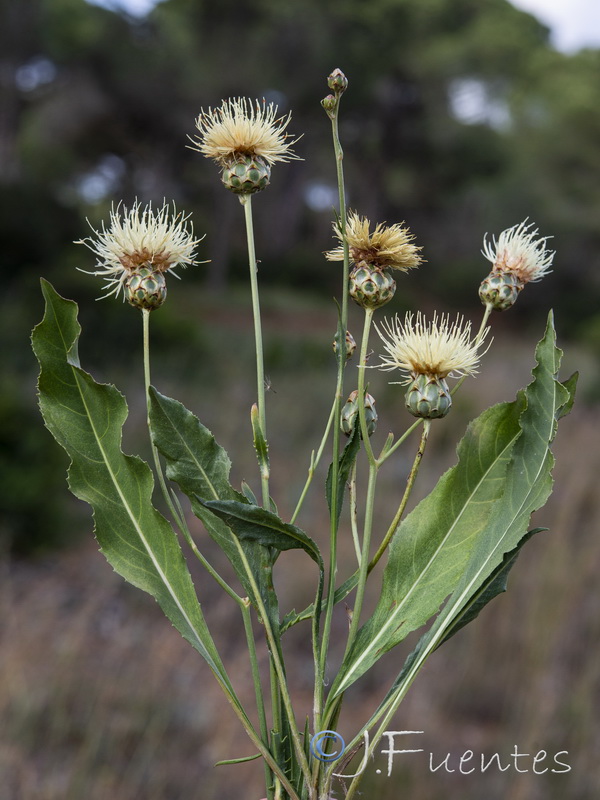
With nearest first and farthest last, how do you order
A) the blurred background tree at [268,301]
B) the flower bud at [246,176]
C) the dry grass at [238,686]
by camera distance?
the flower bud at [246,176] → the dry grass at [238,686] → the blurred background tree at [268,301]

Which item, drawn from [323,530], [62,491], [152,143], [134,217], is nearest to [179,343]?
[62,491]

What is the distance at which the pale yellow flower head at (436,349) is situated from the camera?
1.93 feet

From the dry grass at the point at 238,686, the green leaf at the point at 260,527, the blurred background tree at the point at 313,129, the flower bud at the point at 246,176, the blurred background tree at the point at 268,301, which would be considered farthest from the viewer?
the blurred background tree at the point at 313,129

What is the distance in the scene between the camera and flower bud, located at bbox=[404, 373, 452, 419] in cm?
57

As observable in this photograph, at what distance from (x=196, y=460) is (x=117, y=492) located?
0.07 meters

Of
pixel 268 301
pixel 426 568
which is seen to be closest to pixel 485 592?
pixel 426 568

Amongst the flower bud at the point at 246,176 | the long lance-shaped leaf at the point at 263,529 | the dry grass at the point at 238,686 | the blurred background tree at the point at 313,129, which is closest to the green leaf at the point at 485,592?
the long lance-shaped leaf at the point at 263,529

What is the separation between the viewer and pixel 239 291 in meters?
18.5

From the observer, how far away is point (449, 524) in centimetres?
59

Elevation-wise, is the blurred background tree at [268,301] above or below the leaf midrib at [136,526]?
above

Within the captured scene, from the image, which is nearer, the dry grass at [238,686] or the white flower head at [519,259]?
the white flower head at [519,259]

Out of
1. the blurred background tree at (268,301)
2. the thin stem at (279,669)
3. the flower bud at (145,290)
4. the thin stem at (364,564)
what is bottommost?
the thin stem at (279,669)

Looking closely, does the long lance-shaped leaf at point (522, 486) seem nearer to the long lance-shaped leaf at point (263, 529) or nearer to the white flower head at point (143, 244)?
the long lance-shaped leaf at point (263, 529)

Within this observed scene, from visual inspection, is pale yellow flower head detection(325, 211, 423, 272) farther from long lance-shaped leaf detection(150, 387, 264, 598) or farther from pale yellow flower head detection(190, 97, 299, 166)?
long lance-shaped leaf detection(150, 387, 264, 598)
